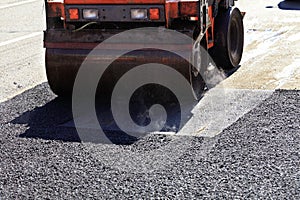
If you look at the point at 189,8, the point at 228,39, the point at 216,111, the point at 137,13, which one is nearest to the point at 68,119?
the point at 137,13

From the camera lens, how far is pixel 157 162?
5387mm

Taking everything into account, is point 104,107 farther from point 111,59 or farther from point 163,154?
point 163,154

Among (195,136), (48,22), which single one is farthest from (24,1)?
(195,136)

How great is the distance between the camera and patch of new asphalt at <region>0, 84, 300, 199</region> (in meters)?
4.83

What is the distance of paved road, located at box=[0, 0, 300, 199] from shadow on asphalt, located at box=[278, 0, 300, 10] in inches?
200

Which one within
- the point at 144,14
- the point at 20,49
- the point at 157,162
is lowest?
the point at 157,162

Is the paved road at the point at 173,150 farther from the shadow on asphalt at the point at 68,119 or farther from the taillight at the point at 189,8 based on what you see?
the taillight at the point at 189,8

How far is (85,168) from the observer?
5305 mm

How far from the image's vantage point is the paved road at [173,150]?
4.88 m

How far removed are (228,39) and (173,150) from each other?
263cm

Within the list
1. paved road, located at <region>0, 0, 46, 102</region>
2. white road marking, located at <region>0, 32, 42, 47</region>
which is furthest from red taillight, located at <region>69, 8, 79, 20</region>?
white road marking, located at <region>0, 32, 42, 47</region>

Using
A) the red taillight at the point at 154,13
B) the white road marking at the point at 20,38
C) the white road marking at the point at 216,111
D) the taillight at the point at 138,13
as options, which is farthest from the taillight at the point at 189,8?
the white road marking at the point at 20,38

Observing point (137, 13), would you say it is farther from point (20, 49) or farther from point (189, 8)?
point (20, 49)

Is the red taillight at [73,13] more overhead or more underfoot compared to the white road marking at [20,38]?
Answer: more overhead
